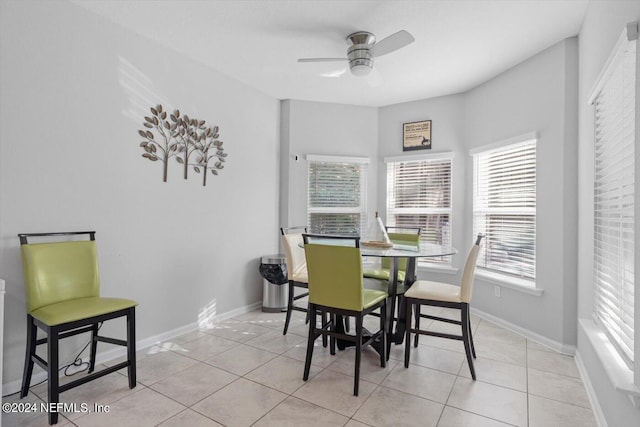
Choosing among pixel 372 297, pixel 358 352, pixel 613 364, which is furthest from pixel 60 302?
pixel 613 364


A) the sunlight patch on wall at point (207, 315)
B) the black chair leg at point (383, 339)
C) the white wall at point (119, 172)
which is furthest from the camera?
the sunlight patch on wall at point (207, 315)

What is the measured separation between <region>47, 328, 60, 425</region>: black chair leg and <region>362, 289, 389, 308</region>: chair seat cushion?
184 cm

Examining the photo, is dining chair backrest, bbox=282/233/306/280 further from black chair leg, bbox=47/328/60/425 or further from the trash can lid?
black chair leg, bbox=47/328/60/425

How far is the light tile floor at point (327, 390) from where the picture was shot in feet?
6.50

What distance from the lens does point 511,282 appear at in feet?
11.3

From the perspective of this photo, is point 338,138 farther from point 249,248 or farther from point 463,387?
point 463,387

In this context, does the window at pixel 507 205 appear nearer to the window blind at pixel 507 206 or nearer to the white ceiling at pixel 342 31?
the window blind at pixel 507 206

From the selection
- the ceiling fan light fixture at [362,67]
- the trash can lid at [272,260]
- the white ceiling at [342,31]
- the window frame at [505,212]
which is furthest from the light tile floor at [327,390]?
the white ceiling at [342,31]

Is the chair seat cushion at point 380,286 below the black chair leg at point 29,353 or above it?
above

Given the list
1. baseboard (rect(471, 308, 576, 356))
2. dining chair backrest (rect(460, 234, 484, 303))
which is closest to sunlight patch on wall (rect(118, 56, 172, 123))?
dining chair backrest (rect(460, 234, 484, 303))

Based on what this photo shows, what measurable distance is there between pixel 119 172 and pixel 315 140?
250cm

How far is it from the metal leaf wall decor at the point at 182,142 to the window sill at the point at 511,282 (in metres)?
3.13

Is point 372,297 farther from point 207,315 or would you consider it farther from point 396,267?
point 207,315

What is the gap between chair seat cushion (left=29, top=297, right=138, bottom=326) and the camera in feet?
6.38
